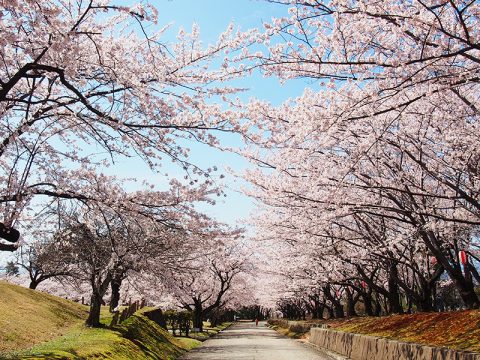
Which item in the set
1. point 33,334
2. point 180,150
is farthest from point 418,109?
point 33,334

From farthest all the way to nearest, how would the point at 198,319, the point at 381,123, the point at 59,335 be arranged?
the point at 198,319 < the point at 59,335 < the point at 381,123

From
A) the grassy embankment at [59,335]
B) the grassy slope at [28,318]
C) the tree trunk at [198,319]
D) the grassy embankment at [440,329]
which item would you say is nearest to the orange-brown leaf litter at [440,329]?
the grassy embankment at [440,329]

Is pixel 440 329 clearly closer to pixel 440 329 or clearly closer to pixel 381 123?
pixel 440 329

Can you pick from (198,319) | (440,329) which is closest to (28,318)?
(440,329)

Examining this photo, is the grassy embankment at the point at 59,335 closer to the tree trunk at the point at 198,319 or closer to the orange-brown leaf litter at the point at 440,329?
the orange-brown leaf litter at the point at 440,329

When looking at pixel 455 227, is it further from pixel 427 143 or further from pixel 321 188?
pixel 321 188

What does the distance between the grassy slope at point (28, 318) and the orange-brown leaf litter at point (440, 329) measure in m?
10.9

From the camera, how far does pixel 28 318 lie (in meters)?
16.6

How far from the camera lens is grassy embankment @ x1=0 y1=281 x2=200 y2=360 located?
33.6ft

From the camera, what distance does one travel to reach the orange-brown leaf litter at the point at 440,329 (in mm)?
9719

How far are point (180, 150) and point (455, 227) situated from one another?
8934 mm

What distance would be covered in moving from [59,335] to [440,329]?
12.4 meters

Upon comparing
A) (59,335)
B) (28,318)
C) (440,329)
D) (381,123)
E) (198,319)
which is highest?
(381,123)

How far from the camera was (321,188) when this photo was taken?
13758mm
